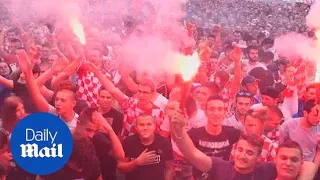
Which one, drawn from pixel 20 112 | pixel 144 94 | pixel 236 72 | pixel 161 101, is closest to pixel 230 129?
pixel 236 72

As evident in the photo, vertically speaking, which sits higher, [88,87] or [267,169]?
[88,87]

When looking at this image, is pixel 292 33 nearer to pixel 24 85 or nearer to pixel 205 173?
pixel 205 173

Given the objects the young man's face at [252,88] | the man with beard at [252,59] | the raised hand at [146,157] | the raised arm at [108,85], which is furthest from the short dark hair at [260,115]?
the raised arm at [108,85]

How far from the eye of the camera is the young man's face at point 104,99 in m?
3.14

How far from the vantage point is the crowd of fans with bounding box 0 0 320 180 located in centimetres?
310

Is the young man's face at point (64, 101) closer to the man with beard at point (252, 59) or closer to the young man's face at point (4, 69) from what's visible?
the young man's face at point (4, 69)

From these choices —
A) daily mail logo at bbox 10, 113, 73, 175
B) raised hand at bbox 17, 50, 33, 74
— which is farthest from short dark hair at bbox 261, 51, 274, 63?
raised hand at bbox 17, 50, 33, 74

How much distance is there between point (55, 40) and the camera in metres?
3.09

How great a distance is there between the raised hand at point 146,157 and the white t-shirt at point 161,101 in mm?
259

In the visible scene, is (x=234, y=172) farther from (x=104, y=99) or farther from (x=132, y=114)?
(x=104, y=99)

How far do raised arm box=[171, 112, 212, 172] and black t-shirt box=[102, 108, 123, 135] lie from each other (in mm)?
291

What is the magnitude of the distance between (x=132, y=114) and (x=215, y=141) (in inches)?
19.5

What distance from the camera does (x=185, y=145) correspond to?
10.4 feet

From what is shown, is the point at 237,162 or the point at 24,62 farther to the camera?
the point at 237,162
